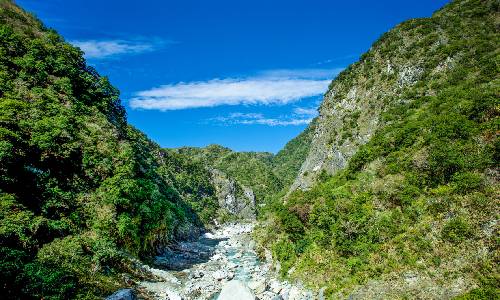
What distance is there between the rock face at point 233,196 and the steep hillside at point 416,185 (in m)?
85.4

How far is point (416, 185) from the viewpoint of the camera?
32469mm

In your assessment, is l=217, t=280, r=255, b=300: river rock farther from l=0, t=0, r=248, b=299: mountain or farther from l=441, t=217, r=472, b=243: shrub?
l=441, t=217, r=472, b=243: shrub

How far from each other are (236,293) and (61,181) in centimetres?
2471

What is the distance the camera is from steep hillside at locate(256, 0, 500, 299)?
24.0m

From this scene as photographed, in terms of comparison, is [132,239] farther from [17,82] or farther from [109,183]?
[17,82]

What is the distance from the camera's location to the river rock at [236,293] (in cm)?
2738

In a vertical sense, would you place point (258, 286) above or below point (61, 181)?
below

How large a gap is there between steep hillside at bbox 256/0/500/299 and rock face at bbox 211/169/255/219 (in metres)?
85.4

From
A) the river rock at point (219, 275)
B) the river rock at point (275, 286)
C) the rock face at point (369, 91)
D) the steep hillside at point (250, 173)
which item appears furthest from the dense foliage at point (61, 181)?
the steep hillside at point (250, 173)

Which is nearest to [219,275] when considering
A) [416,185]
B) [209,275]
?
[209,275]

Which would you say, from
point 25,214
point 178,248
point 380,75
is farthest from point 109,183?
point 380,75

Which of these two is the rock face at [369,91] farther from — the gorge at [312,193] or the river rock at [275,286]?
the river rock at [275,286]

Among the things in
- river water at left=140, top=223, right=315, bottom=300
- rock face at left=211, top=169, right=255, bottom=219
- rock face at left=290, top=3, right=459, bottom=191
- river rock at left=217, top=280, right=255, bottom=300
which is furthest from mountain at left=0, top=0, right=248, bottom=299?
rock face at left=211, top=169, right=255, bottom=219

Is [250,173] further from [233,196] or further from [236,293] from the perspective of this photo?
[236,293]
